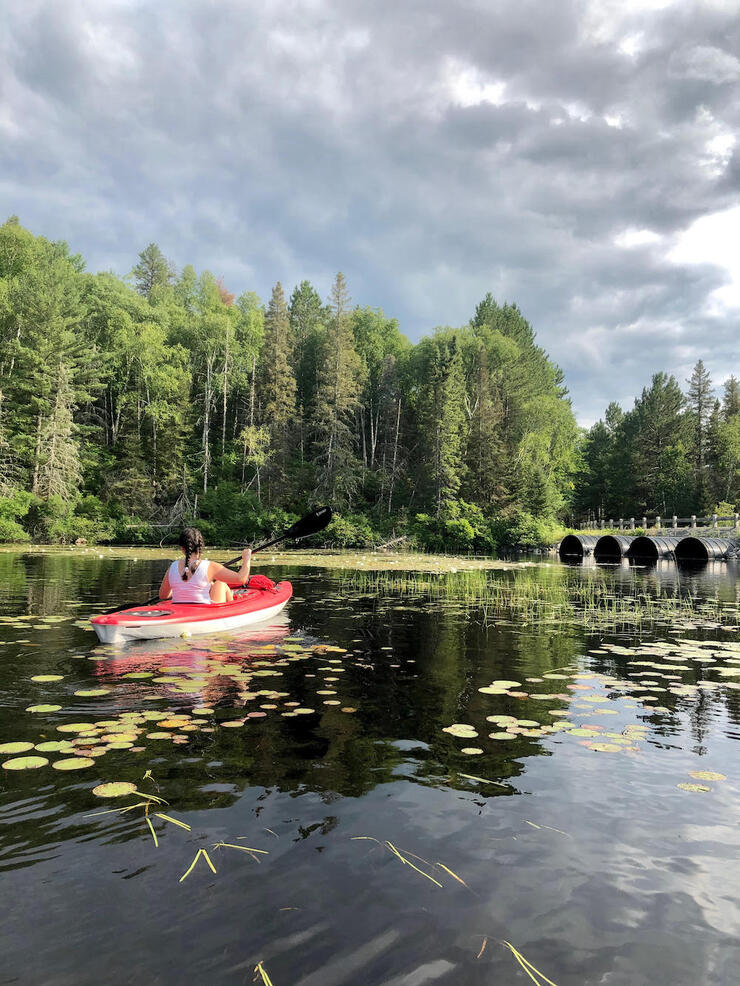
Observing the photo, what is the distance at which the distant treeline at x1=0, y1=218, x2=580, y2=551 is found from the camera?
34.9 m

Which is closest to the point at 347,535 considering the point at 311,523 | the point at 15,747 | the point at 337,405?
the point at 337,405

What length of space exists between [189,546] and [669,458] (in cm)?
6139

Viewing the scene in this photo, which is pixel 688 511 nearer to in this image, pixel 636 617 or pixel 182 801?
pixel 636 617

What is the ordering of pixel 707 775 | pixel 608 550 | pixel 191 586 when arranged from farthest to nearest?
pixel 608 550 < pixel 191 586 < pixel 707 775

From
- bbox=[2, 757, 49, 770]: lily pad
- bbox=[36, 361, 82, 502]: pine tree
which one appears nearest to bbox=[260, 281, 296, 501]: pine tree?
bbox=[36, 361, 82, 502]: pine tree

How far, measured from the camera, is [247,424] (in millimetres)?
42844

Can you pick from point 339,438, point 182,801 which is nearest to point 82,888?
point 182,801

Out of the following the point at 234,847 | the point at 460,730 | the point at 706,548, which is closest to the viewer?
the point at 234,847

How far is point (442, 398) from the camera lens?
3969 centimetres

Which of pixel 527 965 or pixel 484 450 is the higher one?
pixel 484 450

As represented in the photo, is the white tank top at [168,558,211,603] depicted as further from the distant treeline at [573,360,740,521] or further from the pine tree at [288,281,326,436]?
the distant treeline at [573,360,740,521]

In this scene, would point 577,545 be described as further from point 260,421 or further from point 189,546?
point 189,546

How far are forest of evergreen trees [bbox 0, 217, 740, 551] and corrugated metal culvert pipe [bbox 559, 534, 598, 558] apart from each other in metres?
1.70

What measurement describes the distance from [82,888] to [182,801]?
770mm
